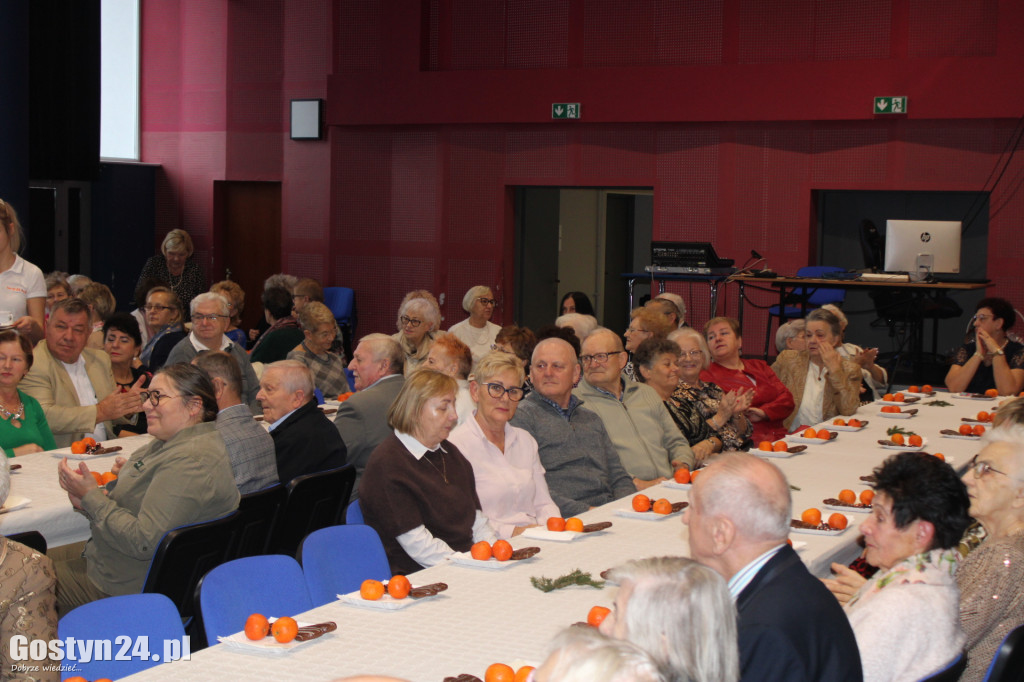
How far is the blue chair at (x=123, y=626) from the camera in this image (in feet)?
7.97

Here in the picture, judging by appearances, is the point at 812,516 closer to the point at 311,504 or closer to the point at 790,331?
the point at 311,504

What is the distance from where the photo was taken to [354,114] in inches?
508

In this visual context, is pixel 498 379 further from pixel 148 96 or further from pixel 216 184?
pixel 148 96

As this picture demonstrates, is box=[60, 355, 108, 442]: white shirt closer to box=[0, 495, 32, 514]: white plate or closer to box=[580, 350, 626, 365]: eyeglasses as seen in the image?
box=[0, 495, 32, 514]: white plate

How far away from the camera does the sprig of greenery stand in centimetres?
297

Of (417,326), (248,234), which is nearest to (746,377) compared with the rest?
(417,326)

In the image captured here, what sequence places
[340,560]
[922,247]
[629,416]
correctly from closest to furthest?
[340,560] < [629,416] < [922,247]

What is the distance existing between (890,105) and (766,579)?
→ 9767 millimetres

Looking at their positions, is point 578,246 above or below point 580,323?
above

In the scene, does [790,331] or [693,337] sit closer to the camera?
[693,337]

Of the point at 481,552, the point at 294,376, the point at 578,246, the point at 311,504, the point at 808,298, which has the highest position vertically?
the point at 578,246

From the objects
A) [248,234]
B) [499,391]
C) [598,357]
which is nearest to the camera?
[499,391]

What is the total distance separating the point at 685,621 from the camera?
1658 mm

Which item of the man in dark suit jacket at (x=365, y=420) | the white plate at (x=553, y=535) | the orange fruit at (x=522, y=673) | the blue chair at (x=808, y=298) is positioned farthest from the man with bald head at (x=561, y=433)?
the blue chair at (x=808, y=298)
